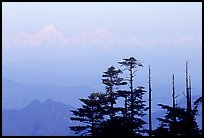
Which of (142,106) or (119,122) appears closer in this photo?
(119,122)

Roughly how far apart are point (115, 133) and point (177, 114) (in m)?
3.30

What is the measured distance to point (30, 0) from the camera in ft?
49.5

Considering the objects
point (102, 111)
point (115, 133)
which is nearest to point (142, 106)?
point (102, 111)

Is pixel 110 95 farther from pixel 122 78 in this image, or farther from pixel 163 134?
pixel 163 134

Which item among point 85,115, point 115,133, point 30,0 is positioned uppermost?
point 30,0

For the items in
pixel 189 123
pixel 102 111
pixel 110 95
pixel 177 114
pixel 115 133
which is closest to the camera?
pixel 115 133

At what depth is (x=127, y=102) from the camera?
34.5 meters

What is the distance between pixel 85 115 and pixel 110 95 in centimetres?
447

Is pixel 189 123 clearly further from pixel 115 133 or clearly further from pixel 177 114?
pixel 115 133

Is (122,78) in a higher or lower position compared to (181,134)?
higher

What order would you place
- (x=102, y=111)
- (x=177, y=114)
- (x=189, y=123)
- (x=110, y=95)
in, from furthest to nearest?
(x=110, y=95), (x=102, y=111), (x=177, y=114), (x=189, y=123)

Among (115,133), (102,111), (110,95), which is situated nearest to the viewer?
(115,133)

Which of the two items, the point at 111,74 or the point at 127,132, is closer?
the point at 127,132

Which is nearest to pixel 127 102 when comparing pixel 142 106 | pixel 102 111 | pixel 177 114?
pixel 142 106
